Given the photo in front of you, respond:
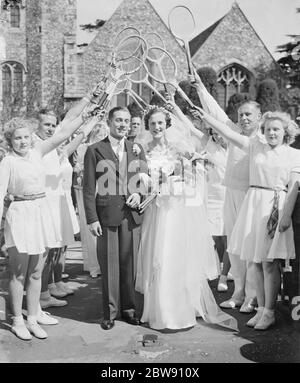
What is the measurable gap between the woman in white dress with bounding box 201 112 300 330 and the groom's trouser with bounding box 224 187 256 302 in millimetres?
481

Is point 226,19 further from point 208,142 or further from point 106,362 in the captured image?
point 106,362

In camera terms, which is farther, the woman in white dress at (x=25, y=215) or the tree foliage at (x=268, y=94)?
the tree foliage at (x=268, y=94)

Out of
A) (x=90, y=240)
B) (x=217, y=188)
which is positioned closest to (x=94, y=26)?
(x=90, y=240)

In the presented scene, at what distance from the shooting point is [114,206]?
4.49 metres

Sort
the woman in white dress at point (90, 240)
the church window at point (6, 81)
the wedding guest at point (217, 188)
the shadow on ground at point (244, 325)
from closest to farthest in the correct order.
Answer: the shadow on ground at point (244, 325), the wedding guest at point (217, 188), the woman in white dress at point (90, 240), the church window at point (6, 81)

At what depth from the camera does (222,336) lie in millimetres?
4305

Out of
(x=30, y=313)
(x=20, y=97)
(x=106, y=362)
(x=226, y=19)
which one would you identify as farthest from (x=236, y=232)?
(x=226, y=19)

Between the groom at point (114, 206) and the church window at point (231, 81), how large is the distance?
22.2 meters

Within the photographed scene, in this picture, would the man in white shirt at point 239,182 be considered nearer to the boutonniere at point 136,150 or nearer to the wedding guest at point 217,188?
the wedding guest at point 217,188

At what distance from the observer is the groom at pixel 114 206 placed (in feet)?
14.7

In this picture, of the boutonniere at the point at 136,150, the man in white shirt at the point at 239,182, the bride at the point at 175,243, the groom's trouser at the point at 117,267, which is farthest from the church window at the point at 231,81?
the groom's trouser at the point at 117,267

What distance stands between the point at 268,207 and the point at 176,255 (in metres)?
0.93

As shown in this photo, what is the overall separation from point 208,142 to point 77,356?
3076 millimetres

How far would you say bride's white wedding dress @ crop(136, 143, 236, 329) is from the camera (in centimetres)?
442
